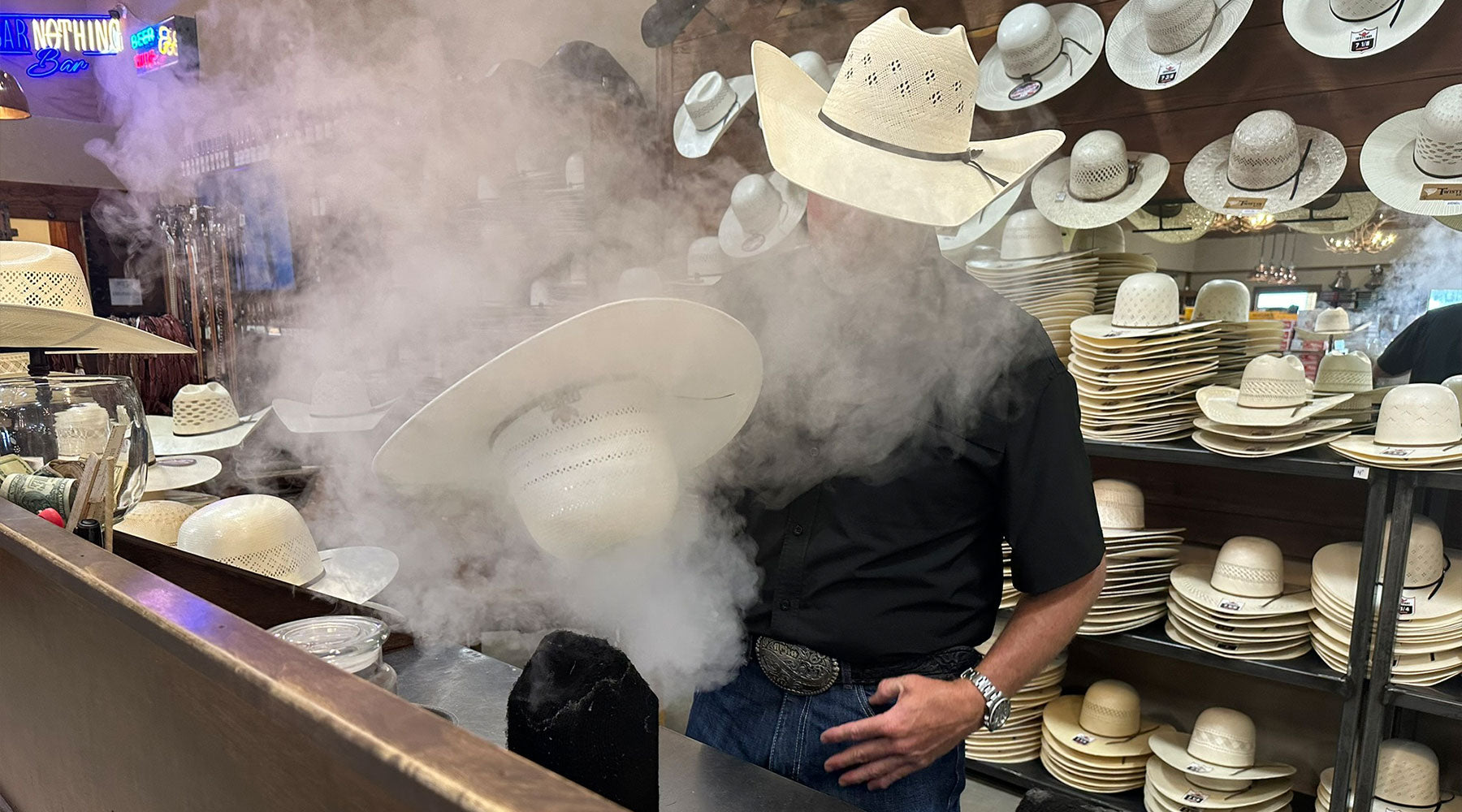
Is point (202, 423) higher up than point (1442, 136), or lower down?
lower down

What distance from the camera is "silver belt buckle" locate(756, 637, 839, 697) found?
1304 mm

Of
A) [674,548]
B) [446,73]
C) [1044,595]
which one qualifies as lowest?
[1044,595]

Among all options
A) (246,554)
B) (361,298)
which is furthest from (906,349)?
(246,554)

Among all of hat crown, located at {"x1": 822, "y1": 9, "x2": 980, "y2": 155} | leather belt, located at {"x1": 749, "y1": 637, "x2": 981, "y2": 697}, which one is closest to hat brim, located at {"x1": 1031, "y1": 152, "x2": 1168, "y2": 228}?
hat crown, located at {"x1": 822, "y1": 9, "x2": 980, "y2": 155}

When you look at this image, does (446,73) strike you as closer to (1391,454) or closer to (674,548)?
(674,548)

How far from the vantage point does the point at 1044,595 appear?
135 cm

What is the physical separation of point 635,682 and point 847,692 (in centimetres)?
66

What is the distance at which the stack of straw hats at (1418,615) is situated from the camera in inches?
79.5

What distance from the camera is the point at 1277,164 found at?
7.17 ft

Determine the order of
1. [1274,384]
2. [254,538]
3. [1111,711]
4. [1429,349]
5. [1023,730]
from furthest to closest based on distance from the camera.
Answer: [1023,730]
[1111,711]
[1429,349]
[1274,384]
[254,538]

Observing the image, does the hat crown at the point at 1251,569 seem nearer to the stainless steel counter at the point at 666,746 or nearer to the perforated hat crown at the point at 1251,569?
the perforated hat crown at the point at 1251,569

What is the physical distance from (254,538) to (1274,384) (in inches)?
91.0

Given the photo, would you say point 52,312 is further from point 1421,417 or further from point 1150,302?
point 1421,417

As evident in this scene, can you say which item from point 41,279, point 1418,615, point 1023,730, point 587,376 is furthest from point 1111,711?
point 41,279
